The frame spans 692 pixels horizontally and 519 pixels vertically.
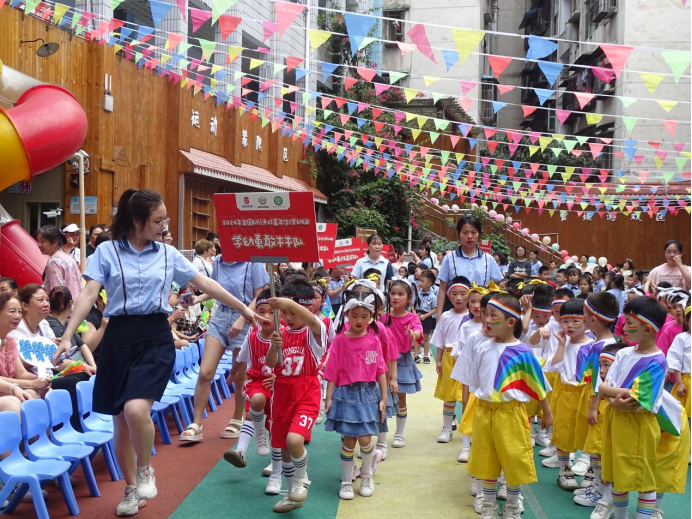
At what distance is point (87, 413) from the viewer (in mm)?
5969

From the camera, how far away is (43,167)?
955 cm

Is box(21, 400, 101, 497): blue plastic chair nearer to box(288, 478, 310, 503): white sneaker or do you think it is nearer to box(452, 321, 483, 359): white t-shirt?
box(288, 478, 310, 503): white sneaker

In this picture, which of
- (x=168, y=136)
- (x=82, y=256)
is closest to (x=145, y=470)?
(x=82, y=256)

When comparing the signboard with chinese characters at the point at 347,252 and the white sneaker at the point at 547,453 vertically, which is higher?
the signboard with chinese characters at the point at 347,252

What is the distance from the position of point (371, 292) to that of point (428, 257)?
14043 mm

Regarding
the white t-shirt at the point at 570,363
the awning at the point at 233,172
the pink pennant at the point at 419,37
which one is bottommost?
the white t-shirt at the point at 570,363

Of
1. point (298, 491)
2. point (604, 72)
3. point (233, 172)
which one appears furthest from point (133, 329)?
point (233, 172)

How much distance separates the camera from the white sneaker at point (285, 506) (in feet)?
16.3

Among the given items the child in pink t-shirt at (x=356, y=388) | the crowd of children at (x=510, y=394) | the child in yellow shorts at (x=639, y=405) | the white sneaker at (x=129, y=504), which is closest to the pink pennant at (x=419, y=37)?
the crowd of children at (x=510, y=394)

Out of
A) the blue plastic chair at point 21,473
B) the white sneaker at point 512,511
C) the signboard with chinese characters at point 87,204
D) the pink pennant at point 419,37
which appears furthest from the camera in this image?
the signboard with chinese characters at point 87,204

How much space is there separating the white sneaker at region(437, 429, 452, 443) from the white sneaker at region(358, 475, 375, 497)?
1.80 meters

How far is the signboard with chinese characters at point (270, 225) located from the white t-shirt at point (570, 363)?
2447 millimetres

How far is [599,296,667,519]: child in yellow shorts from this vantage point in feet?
14.4

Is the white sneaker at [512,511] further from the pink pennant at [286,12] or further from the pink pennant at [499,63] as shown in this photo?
the pink pennant at [286,12]
